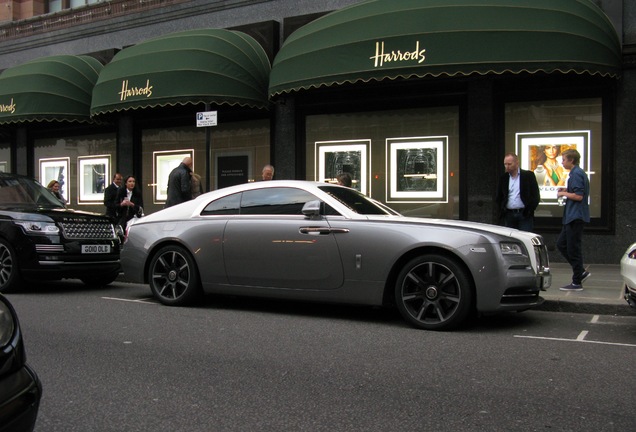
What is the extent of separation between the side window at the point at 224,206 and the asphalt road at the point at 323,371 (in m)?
1.19

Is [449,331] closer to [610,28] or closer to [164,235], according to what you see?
[164,235]

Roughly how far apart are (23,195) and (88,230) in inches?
58.8

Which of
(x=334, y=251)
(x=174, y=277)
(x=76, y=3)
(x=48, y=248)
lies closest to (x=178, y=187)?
(x=48, y=248)

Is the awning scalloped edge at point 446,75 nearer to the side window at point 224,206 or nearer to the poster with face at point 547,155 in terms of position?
the poster with face at point 547,155

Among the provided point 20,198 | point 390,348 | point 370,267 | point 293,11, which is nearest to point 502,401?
point 390,348

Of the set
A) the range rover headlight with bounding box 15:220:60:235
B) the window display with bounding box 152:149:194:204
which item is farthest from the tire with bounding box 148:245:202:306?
the window display with bounding box 152:149:194:204

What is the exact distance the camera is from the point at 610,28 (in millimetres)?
10227

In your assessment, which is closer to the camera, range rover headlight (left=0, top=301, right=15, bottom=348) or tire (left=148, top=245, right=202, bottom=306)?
range rover headlight (left=0, top=301, right=15, bottom=348)

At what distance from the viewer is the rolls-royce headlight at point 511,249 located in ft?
19.2

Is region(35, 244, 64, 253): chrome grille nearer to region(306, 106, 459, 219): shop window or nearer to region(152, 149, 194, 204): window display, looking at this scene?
region(306, 106, 459, 219): shop window

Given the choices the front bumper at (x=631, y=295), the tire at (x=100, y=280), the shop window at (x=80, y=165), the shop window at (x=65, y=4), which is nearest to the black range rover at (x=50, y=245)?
the tire at (x=100, y=280)

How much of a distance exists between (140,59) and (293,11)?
→ 363cm

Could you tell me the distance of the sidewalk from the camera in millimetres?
6961

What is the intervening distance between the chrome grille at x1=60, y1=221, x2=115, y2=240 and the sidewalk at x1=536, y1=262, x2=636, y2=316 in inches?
248
